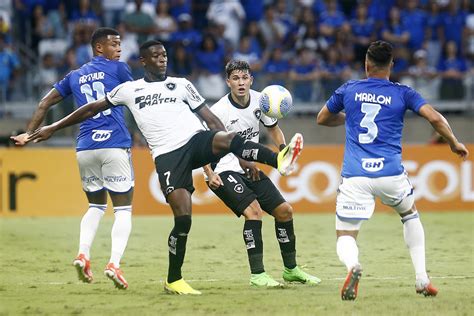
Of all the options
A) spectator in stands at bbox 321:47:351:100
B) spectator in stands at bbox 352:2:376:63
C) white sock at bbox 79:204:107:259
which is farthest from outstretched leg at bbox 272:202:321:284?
spectator in stands at bbox 352:2:376:63

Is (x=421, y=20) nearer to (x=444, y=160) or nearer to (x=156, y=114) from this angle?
(x=444, y=160)

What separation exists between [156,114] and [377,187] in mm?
2285

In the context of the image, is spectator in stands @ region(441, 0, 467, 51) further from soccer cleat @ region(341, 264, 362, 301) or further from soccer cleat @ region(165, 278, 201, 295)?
soccer cleat @ region(341, 264, 362, 301)

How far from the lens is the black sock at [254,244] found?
10.8 metres

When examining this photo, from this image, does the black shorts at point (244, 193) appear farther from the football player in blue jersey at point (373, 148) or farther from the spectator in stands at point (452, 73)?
the spectator in stands at point (452, 73)

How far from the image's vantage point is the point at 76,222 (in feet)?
61.9

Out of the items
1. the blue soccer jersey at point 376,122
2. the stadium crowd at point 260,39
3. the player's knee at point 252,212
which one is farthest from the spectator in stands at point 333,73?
the blue soccer jersey at point 376,122

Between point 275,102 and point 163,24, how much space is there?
12.3 m

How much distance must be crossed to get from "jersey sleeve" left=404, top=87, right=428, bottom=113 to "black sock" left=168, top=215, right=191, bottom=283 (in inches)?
92.6

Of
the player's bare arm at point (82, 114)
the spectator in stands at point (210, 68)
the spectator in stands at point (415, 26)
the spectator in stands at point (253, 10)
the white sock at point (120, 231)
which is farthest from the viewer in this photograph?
the spectator in stands at point (253, 10)

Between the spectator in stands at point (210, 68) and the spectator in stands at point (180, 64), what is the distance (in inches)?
7.6

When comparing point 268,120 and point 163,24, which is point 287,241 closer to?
point 268,120

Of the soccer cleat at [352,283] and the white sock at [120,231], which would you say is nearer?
the soccer cleat at [352,283]

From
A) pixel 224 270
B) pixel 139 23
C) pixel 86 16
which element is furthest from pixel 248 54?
pixel 224 270
